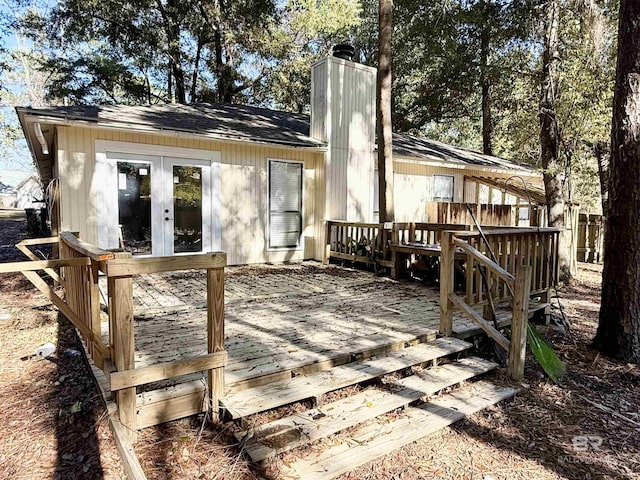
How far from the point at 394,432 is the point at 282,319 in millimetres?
2017

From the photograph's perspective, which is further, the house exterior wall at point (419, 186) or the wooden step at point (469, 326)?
the house exterior wall at point (419, 186)

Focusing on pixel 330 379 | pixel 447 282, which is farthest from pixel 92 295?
pixel 447 282

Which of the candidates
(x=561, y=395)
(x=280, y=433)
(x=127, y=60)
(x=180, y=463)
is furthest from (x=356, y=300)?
(x=127, y=60)

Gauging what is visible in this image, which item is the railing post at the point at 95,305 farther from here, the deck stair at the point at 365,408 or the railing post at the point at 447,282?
the railing post at the point at 447,282

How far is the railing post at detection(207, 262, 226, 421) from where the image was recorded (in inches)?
102

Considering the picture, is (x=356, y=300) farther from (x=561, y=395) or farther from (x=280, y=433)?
(x=280, y=433)

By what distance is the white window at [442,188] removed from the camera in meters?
11.9

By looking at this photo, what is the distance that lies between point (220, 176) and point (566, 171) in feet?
22.5

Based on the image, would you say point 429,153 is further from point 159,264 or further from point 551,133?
point 159,264

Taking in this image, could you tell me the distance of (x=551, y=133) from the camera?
304 inches

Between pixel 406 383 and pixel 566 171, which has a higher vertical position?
pixel 566 171

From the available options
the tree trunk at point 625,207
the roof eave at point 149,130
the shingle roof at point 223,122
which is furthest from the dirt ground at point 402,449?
the shingle roof at point 223,122

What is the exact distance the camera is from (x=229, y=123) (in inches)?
348

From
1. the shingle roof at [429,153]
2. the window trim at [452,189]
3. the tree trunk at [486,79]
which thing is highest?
the tree trunk at [486,79]
